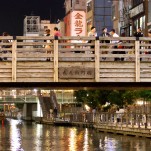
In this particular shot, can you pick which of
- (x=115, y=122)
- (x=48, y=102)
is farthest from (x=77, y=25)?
(x=48, y=102)

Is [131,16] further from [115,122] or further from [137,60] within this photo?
[137,60]

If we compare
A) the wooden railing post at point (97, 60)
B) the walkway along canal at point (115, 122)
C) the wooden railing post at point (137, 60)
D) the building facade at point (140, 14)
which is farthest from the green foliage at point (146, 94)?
the wooden railing post at point (97, 60)

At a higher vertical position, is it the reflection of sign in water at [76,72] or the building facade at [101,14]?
the building facade at [101,14]

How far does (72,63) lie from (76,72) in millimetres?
481

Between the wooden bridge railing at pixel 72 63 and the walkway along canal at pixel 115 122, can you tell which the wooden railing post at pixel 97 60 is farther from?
the walkway along canal at pixel 115 122

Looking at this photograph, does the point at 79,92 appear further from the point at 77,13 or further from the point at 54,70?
the point at 54,70

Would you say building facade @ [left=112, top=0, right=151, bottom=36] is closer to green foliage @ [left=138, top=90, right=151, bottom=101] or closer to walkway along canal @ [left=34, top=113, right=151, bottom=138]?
green foliage @ [left=138, top=90, right=151, bottom=101]

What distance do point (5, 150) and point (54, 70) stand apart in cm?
2304

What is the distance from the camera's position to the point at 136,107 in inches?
3487

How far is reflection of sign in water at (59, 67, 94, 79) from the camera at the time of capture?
95.2 feet

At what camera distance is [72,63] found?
29.3 metres

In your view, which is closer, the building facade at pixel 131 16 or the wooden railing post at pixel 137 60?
the wooden railing post at pixel 137 60

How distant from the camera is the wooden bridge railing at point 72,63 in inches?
1142

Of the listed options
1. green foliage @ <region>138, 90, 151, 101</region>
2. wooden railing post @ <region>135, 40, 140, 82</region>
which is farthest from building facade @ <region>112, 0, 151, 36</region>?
wooden railing post @ <region>135, 40, 140, 82</region>
